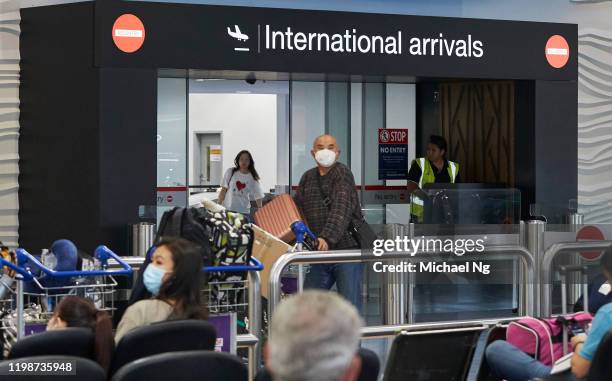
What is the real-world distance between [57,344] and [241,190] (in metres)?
9.04

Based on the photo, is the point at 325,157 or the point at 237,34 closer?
the point at 325,157

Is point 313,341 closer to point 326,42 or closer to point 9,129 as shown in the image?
point 326,42

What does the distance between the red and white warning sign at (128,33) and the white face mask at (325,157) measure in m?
2.51

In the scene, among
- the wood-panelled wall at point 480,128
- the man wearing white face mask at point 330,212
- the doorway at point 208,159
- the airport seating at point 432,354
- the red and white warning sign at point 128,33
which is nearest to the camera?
the airport seating at point 432,354

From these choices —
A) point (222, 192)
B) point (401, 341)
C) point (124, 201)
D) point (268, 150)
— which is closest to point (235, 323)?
point (401, 341)

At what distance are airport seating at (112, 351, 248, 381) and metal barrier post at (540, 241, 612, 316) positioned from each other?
9.95 feet

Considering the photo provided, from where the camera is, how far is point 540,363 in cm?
522

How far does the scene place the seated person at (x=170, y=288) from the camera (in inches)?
199

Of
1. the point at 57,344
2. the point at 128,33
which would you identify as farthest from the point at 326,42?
the point at 57,344

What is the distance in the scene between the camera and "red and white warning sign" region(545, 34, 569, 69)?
39.4 ft

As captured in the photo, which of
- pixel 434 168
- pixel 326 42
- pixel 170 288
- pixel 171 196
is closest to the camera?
pixel 170 288

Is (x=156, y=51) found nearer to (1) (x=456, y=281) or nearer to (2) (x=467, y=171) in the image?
(1) (x=456, y=281)

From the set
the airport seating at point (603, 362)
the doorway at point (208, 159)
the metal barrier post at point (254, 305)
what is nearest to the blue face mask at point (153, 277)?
the metal barrier post at point (254, 305)

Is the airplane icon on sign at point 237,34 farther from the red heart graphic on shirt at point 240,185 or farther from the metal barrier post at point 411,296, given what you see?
the metal barrier post at point 411,296
